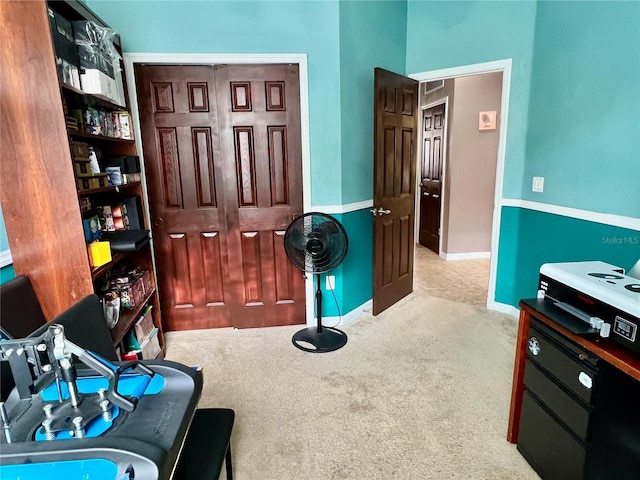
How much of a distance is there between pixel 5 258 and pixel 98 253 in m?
0.36

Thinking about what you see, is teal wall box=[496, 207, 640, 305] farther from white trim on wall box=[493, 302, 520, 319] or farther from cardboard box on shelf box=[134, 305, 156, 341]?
cardboard box on shelf box=[134, 305, 156, 341]

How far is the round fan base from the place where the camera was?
106 inches

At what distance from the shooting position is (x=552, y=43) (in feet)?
8.70

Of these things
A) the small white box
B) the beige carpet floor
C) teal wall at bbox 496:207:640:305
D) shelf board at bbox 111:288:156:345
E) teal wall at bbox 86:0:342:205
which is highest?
teal wall at bbox 86:0:342:205

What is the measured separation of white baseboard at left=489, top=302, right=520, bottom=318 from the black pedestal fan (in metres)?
1.47

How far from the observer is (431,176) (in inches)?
205

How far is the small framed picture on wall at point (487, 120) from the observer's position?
4.48 m

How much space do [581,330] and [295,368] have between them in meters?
1.64

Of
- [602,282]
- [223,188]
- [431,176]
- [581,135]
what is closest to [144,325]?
[223,188]

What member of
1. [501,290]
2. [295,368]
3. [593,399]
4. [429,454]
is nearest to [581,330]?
[593,399]

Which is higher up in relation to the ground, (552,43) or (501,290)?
(552,43)

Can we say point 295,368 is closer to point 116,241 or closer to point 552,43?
point 116,241

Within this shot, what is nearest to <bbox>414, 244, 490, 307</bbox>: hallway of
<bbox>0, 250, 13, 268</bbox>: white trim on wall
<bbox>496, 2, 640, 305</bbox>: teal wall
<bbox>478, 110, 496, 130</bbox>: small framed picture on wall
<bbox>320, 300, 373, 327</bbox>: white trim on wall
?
<bbox>496, 2, 640, 305</bbox>: teal wall

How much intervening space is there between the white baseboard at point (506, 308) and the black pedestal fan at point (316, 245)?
147 centimetres
